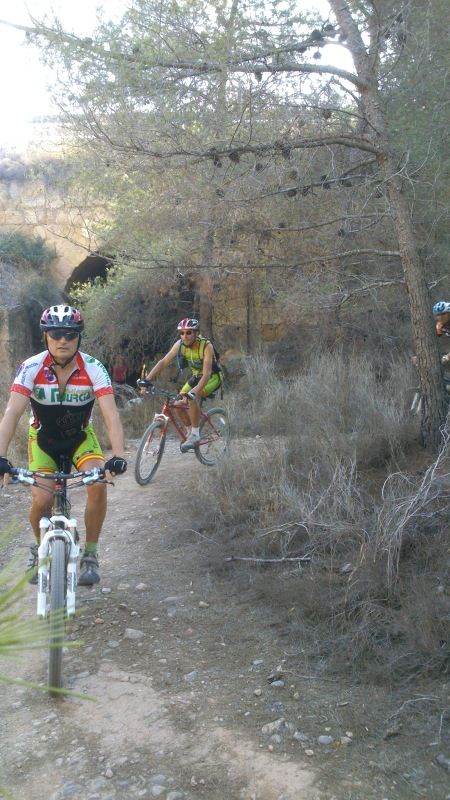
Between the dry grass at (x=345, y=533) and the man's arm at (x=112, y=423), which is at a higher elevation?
the man's arm at (x=112, y=423)

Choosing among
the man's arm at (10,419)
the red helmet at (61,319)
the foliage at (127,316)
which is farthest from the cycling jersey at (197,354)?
the foliage at (127,316)

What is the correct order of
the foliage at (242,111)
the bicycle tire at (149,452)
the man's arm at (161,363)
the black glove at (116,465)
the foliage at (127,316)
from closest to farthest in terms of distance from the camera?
the black glove at (116,465) → the foliage at (242,111) → the bicycle tire at (149,452) → the man's arm at (161,363) → the foliage at (127,316)

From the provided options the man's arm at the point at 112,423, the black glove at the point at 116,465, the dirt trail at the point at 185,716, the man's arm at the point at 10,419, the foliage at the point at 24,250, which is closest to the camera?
the dirt trail at the point at 185,716

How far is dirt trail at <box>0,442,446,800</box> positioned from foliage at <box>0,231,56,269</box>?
550 inches

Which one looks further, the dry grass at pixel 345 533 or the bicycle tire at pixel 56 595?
the dry grass at pixel 345 533

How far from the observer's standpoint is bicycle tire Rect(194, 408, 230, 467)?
911 cm

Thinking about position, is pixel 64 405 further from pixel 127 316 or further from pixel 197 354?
pixel 127 316

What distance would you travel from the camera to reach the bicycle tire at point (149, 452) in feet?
27.8

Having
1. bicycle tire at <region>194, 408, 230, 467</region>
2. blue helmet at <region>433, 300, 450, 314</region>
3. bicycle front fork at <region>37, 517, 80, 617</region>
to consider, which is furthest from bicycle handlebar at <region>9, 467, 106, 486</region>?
blue helmet at <region>433, 300, 450, 314</region>

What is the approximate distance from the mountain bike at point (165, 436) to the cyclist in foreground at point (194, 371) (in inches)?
5.0

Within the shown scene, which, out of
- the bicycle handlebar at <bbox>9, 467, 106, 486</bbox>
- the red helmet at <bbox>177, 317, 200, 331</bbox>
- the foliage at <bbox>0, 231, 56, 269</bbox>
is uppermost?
the foliage at <bbox>0, 231, 56, 269</bbox>

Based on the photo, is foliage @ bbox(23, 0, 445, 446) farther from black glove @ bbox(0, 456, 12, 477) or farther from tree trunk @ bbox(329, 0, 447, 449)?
black glove @ bbox(0, 456, 12, 477)

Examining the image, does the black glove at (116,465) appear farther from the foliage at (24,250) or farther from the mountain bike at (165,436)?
the foliage at (24,250)

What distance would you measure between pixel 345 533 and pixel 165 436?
3979 millimetres
